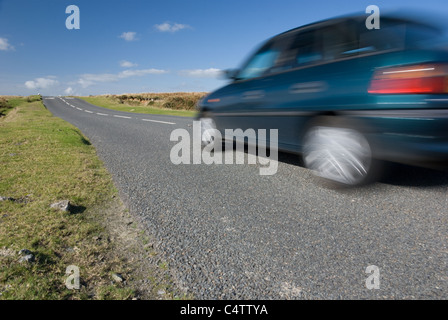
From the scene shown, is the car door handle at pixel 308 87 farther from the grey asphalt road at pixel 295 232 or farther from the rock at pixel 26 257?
the rock at pixel 26 257

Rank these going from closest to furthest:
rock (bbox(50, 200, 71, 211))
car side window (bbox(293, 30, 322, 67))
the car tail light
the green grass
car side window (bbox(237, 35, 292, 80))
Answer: the car tail light
rock (bbox(50, 200, 71, 211))
car side window (bbox(293, 30, 322, 67))
car side window (bbox(237, 35, 292, 80))
the green grass

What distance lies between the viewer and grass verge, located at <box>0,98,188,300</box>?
1588 millimetres

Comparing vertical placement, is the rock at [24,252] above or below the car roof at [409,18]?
below

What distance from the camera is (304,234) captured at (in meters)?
2.15

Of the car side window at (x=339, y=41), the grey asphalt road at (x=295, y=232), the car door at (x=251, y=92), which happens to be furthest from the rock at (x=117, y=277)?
the car side window at (x=339, y=41)

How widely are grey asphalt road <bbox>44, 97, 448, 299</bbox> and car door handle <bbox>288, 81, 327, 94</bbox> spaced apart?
3.54 ft

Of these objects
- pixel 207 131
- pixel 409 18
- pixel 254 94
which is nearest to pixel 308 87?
pixel 254 94

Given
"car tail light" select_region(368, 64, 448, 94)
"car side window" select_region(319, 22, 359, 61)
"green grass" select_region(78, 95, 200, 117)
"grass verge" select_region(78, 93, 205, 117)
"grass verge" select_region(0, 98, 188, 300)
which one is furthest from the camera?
"grass verge" select_region(78, 93, 205, 117)

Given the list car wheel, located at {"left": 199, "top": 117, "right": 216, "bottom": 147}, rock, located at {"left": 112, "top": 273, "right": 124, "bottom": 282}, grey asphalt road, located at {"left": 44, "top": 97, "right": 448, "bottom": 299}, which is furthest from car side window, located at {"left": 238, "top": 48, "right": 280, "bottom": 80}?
rock, located at {"left": 112, "top": 273, "right": 124, "bottom": 282}

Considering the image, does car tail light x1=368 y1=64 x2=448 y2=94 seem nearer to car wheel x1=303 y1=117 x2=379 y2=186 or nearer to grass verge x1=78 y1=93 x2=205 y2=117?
car wheel x1=303 y1=117 x2=379 y2=186

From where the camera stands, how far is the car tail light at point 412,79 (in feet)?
7.26

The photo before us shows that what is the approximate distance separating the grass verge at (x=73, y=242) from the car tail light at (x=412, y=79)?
2.34 meters

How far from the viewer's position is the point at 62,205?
2.65m

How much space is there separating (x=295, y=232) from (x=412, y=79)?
1588mm
